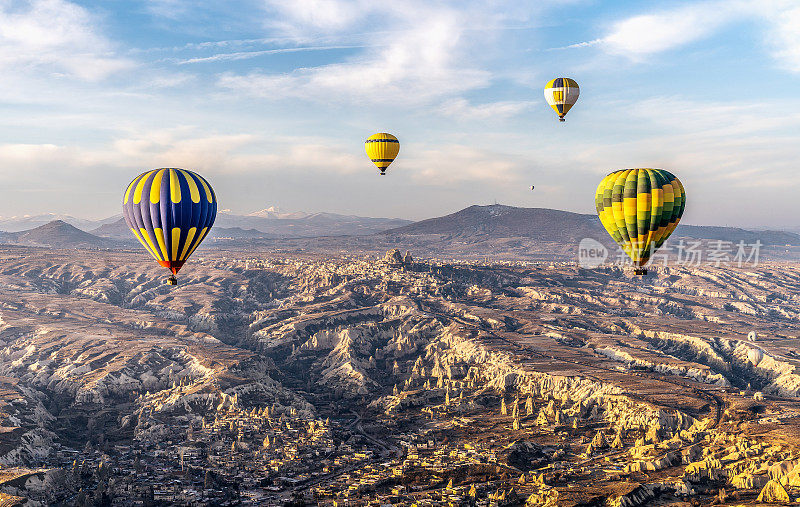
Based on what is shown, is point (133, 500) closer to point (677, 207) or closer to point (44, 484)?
point (44, 484)

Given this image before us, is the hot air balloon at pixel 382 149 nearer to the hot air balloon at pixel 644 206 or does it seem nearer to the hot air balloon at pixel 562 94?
the hot air balloon at pixel 562 94

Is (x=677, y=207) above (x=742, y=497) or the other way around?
above

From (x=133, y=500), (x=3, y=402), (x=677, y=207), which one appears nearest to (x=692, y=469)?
(x=677, y=207)

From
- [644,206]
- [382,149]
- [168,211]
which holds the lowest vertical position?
[168,211]

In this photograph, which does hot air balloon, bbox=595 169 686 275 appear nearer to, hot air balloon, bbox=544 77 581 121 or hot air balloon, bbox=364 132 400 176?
hot air balloon, bbox=544 77 581 121

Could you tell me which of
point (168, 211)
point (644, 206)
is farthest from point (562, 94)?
point (168, 211)

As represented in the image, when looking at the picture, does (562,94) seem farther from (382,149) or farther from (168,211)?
(168,211)

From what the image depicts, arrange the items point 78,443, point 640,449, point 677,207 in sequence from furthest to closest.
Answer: point 78,443, point 640,449, point 677,207
